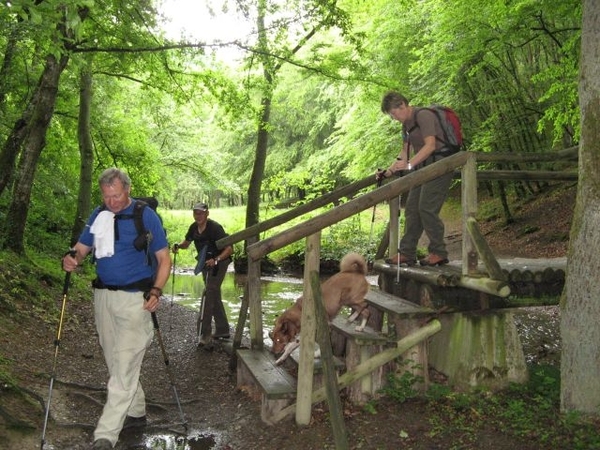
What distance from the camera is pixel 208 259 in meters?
7.92

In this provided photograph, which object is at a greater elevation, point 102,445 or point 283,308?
point 102,445

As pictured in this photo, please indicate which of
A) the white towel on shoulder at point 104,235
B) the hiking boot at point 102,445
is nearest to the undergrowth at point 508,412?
the hiking boot at point 102,445

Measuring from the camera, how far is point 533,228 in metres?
16.8

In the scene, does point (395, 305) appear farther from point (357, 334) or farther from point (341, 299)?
point (357, 334)

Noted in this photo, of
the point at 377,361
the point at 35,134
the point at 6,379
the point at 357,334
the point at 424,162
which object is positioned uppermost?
the point at 35,134

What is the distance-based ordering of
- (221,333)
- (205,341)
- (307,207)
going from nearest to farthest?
(307,207), (205,341), (221,333)

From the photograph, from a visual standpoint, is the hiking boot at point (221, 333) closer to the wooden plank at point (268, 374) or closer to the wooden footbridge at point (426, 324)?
the wooden plank at point (268, 374)

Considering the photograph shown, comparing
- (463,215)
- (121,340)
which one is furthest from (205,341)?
(463,215)

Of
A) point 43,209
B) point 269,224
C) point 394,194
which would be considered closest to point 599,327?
point 394,194

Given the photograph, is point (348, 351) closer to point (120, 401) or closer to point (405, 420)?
point (405, 420)

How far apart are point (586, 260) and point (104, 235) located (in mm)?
4026

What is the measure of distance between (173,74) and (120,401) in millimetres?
9910

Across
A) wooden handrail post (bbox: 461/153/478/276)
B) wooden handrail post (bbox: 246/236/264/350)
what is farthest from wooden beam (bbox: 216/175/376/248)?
wooden handrail post (bbox: 461/153/478/276)

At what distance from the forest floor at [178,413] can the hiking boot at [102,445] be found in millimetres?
290
